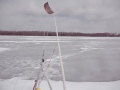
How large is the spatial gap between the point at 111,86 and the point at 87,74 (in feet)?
4.06

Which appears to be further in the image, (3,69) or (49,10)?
(3,69)

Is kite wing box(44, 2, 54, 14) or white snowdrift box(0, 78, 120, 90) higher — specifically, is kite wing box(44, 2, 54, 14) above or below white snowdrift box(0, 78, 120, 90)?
above

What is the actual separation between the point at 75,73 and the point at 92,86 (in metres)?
1.32

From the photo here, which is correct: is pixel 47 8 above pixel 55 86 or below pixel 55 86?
above

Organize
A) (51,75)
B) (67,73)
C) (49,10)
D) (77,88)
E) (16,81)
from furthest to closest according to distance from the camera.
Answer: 1. (67,73)
2. (51,75)
3. (16,81)
4. (77,88)
5. (49,10)

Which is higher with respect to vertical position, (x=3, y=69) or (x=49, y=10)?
(x=49, y=10)

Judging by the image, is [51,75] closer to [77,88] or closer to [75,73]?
[75,73]

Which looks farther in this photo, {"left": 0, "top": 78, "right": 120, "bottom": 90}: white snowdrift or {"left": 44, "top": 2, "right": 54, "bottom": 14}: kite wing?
{"left": 0, "top": 78, "right": 120, "bottom": 90}: white snowdrift

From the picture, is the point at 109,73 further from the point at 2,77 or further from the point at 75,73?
the point at 2,77

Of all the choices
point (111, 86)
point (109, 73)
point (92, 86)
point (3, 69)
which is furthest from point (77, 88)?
point (3, 69)

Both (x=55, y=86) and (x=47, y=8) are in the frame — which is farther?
(x=55, y=86)

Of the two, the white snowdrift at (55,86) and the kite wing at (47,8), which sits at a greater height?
the kite wing at (47,8)

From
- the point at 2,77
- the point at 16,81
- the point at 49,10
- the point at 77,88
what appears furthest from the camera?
the point at 2,77

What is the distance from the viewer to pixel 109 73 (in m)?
4.86
